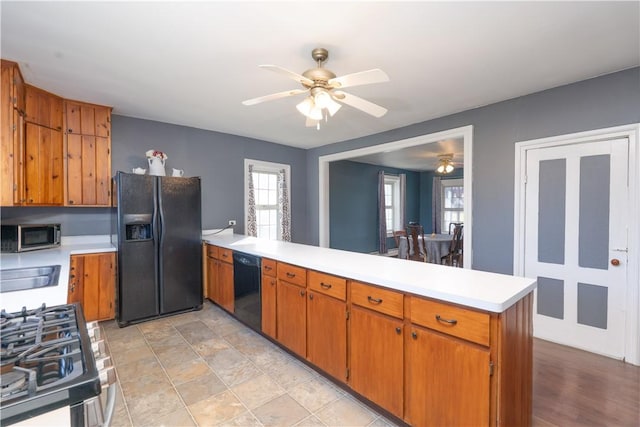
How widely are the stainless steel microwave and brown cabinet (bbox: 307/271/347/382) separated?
111 inches

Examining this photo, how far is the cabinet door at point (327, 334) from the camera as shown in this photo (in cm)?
197

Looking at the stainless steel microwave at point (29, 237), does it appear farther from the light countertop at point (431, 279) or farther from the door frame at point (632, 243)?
the door frame at point (632, 243)

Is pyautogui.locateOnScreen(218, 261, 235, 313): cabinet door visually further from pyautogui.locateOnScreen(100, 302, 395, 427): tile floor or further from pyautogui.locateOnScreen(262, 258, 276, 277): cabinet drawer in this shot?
pyautogui.locateOnScreen(262, 258, 276, 277): cabinet drawer

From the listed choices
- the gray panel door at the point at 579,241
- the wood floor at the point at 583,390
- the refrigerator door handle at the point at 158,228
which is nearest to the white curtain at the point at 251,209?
the refrigerator door handle at the point at 158,228

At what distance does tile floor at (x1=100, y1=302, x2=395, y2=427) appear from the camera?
183 cm

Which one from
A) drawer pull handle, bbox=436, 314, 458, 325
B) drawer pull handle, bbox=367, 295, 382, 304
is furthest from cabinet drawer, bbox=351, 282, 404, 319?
drawer pull handle, bbox=436, 314, 458, 325

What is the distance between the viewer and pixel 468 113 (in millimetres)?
3428

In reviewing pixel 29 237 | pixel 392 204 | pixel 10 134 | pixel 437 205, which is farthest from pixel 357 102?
pixel 437 205

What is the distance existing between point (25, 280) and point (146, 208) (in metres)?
1.34

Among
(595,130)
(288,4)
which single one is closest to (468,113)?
(595,130)

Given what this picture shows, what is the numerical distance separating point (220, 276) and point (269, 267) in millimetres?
1216

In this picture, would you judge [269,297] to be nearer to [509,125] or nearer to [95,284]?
[95,284]

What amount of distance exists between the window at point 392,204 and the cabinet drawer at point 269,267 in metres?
5.73

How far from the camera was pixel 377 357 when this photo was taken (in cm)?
175
